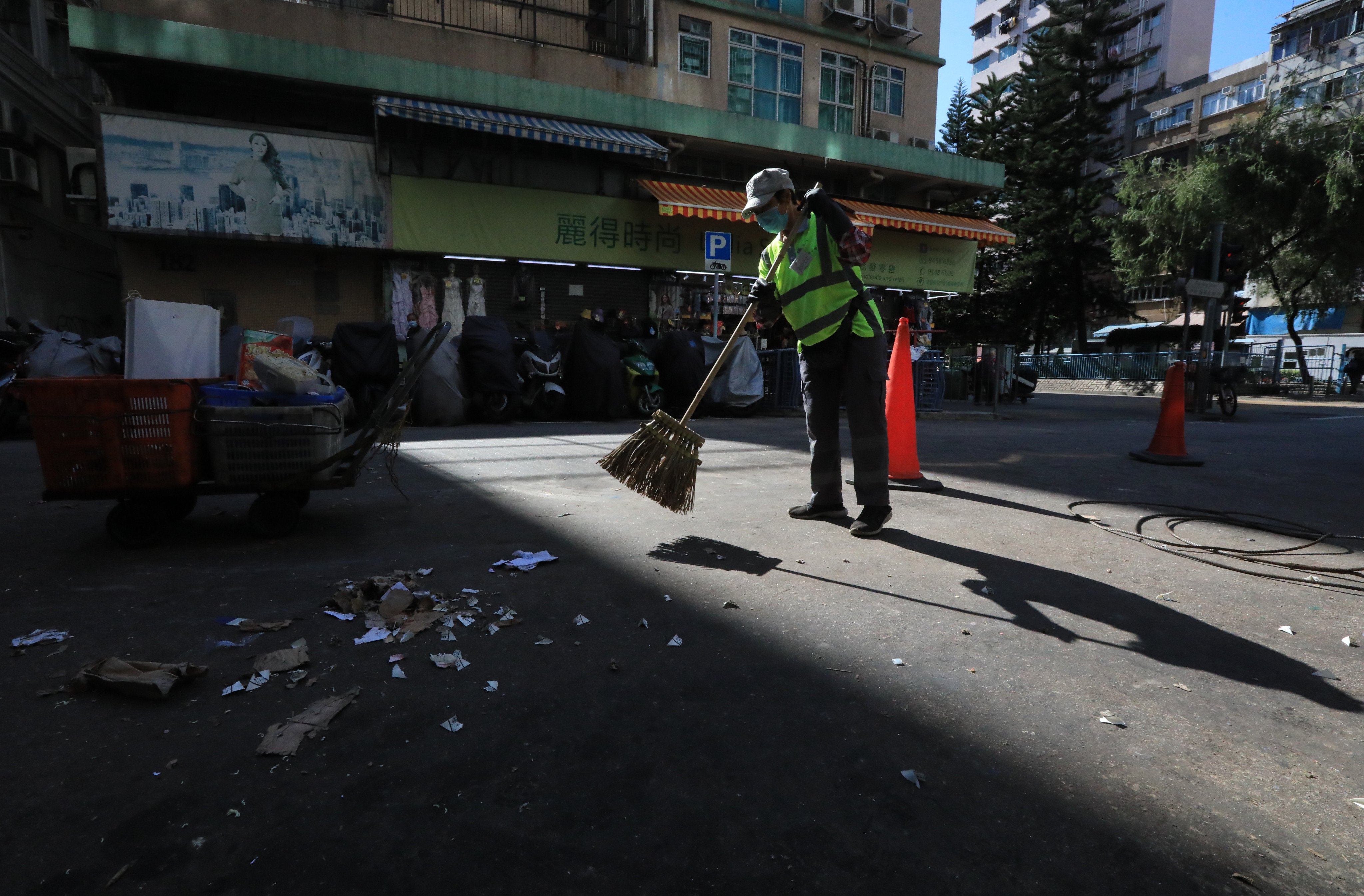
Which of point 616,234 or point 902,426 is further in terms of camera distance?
point 616,234

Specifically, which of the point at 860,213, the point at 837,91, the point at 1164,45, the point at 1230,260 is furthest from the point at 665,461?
the point at 1164,45

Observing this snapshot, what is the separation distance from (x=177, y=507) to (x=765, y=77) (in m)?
18.2

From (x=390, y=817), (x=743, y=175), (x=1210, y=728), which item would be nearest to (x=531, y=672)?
(x=390, y=817)

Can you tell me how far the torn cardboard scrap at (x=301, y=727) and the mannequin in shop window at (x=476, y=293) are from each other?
14028 millimetres

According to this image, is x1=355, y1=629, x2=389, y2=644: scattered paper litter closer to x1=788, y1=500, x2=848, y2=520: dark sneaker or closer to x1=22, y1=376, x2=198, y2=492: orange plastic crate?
x1=22, y1=376, x2=198, y2=492: orange plastic crate

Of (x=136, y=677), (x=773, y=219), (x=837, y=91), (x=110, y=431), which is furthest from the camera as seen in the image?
(x=837, y=91)

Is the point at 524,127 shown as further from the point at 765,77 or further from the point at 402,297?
the point at 765,77

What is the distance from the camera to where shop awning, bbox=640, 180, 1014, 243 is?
15.9 meters

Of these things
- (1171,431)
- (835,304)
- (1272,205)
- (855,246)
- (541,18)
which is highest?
(541,18)

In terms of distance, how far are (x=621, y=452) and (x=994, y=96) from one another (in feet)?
123

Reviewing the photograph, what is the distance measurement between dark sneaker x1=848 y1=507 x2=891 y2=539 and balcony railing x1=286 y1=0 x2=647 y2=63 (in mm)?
14967

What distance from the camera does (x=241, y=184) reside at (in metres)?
13.3

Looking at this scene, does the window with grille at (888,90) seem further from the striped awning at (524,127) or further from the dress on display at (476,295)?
the dress on display at (476,295)

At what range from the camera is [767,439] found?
910 cm
